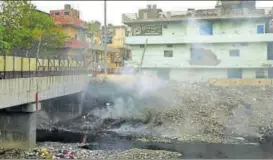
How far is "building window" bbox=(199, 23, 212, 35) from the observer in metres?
42.6

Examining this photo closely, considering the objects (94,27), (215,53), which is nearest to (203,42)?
(215,53)

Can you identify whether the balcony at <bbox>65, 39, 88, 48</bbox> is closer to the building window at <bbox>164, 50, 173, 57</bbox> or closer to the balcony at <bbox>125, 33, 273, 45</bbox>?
the balcony at <bbox>125, 33, 273, 45</bbox>

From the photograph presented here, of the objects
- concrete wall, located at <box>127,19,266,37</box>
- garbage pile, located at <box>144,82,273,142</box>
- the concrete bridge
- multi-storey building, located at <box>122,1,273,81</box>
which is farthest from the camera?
concrete wall, located at <box>127,19,266,37</box>

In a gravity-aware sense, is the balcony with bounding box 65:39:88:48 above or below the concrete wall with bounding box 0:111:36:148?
above

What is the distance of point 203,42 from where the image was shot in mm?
42688

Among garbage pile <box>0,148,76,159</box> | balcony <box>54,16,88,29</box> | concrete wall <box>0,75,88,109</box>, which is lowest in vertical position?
garbage pile <box>0,148,76,159</box>

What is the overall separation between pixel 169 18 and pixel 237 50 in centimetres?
839

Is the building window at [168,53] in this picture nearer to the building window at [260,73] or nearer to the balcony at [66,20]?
the building window at [260,73]

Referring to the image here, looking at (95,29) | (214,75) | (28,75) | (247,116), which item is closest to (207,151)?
(247,116)

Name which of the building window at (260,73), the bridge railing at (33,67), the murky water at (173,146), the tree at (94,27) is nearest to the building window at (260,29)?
the building window at (260,73)

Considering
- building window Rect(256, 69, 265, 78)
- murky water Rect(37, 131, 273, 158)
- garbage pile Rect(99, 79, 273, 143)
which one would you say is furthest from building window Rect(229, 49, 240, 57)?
murky water Rect(37, 131, 273, 158)

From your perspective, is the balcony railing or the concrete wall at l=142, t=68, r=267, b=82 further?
the concrete wall at l=142, t=68, r=267, b=82

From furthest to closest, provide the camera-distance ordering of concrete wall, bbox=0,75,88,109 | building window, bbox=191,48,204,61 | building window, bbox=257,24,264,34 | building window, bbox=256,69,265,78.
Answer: building window, bbox=191,48,204,61
building window, bbox=256,69,265,78
building window, bbox=257,24,264,34
concrete wall, bbox=0,75,88,109

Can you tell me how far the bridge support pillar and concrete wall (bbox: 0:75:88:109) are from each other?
1.03m
